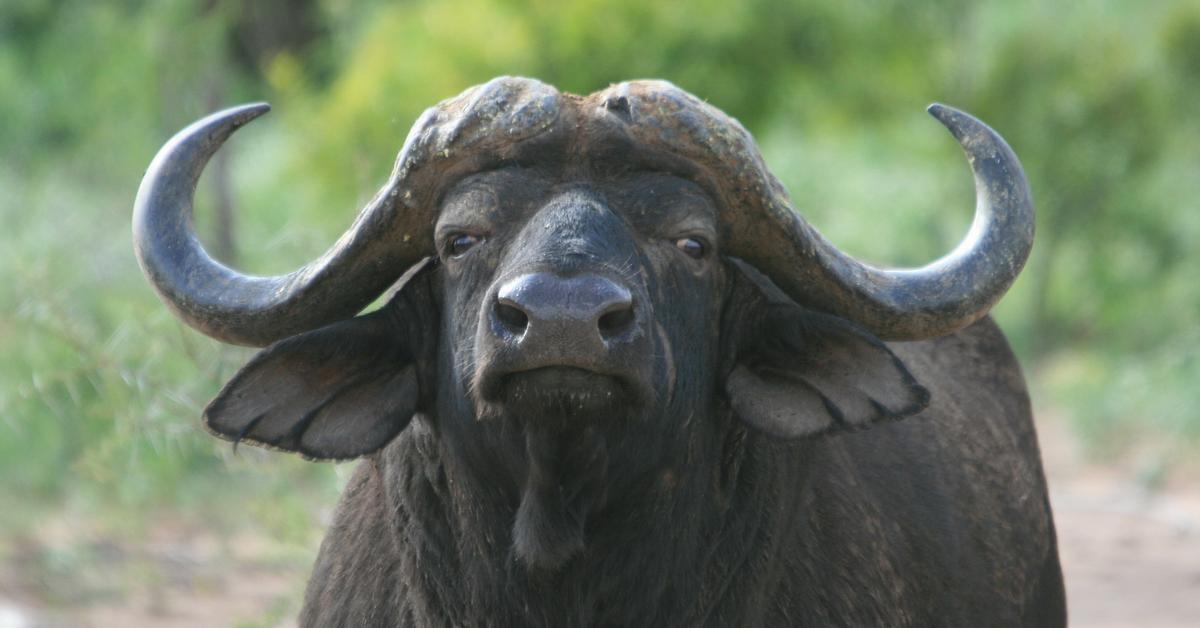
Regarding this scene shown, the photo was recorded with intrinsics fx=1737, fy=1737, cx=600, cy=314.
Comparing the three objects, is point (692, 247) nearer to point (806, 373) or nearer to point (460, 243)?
point (806, 373)

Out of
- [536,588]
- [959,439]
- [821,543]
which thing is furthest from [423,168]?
[959,439]

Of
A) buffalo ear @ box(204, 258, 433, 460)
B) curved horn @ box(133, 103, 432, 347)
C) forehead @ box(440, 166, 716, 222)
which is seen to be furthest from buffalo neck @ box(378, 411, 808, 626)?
forehead @ box(440, 166, 716, 222)

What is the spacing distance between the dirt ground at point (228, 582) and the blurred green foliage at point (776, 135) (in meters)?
0.43

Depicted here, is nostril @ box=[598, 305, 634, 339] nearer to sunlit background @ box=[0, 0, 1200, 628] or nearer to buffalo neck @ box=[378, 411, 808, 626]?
buffalo neck @ box=[378, 411, 808, 626]

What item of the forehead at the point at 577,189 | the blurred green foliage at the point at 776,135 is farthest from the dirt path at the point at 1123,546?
the forehead at the point at 577,189

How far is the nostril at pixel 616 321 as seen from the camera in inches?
151

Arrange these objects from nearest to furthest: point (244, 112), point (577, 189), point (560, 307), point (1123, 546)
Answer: point (560, 307), point (577, 189), point (244, 112), point (1123, 546)

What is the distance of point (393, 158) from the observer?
14.3m

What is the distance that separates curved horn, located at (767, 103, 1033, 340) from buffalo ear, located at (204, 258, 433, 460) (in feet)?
3.29

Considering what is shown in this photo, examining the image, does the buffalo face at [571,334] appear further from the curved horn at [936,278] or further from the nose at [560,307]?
the curved horn at [936,278]

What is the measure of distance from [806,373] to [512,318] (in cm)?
102

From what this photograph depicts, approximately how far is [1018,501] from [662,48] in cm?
984

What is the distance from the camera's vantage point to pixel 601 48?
607 inches

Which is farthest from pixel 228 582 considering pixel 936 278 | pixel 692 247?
pixel 936 278
